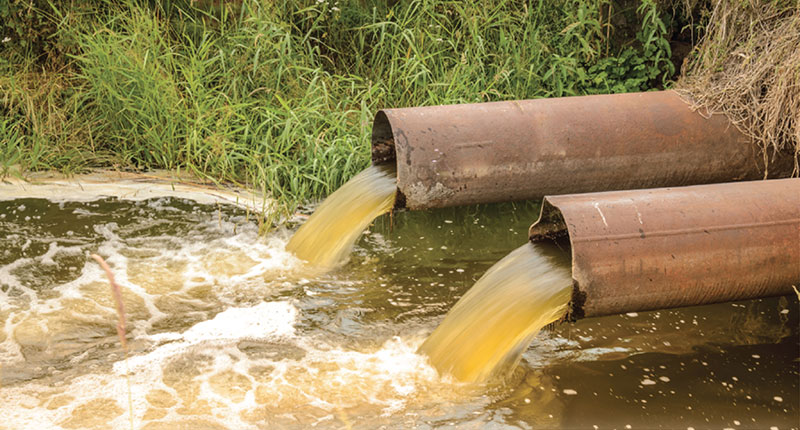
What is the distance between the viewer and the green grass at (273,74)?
495 cm

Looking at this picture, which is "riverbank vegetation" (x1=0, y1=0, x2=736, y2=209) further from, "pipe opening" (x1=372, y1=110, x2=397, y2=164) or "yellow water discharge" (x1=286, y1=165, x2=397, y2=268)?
"yellow water discharge" (x1=286, y1=165, x2=397, y2=268)

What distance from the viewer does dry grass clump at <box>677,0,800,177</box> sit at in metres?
4.05

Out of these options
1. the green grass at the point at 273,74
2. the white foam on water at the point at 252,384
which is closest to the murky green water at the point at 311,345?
the white foam on water at the point at 252,384

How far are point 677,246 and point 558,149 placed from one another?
1.13m

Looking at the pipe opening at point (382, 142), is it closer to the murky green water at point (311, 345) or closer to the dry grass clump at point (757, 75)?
the murky green water at point (311, 345)

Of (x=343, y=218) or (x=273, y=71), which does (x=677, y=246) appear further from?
(x=273, y=71)

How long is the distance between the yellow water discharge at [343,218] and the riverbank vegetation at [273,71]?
501 millimetres

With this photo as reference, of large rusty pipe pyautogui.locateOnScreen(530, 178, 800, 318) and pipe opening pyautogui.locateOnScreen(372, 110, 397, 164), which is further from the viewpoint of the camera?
pipe opening pyautogui.locateOnScreen(372, 110, 397, 164)

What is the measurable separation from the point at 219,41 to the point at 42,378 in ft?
10.1

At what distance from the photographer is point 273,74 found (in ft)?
17.3

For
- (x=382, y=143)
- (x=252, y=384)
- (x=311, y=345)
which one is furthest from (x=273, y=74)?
(x=252, y=384)

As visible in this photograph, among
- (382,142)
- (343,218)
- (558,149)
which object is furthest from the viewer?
(382,142)

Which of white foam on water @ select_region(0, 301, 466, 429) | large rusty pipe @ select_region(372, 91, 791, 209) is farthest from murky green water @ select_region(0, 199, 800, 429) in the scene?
large rusty pipe @ select_region(372, 91, 791, 209)

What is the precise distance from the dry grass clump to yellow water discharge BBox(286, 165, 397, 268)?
5.26 feet
